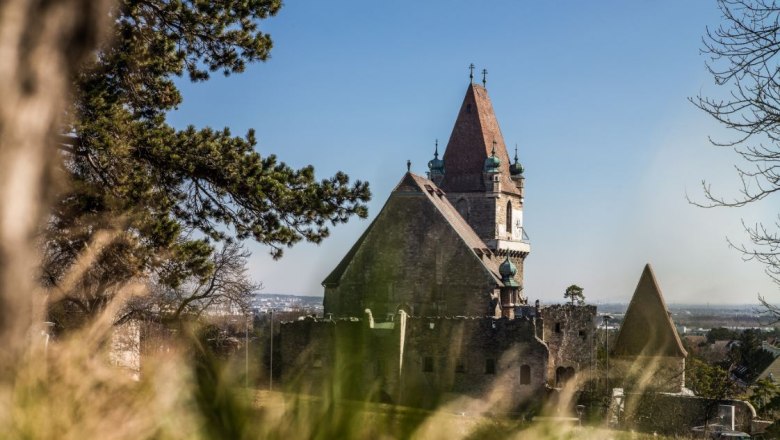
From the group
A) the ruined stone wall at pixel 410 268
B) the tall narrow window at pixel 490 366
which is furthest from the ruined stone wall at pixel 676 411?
the ruined stone wall at pixel 410 268

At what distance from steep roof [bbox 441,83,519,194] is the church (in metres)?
0.07

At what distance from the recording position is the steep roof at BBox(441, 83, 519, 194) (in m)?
53.6

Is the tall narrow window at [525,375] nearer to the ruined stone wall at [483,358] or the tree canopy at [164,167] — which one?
the ruined stone wall at [483,358]

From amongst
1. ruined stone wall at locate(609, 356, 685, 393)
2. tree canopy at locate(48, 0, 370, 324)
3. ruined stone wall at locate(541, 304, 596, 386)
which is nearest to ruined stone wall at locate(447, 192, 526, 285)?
ruined stone wall at locate(541, 304, 596, 386)

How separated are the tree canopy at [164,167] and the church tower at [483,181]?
1402 inches

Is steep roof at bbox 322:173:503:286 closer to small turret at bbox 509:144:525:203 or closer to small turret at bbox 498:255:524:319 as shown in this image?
small turret at bbox 498:255:524:319

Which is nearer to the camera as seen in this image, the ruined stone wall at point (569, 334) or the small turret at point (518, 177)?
the ruined stone wall at point (569, 334)

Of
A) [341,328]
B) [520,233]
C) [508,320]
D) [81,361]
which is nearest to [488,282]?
[508,320]

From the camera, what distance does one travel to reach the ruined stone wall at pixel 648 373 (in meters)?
37.0

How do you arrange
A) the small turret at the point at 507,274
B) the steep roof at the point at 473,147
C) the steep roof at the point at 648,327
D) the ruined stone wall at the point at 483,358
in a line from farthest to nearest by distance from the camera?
the steep roof at the point at 473,147 < the small turret at the point at 507,274 < the steep roof at the point at 648,327 < the ruined stone wall at the point at 483,358

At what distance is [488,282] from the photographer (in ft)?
129

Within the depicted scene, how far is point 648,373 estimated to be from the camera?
124 ft

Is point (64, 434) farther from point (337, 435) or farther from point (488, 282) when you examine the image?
point (488, 282)

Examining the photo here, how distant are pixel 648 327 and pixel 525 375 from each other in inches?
348
